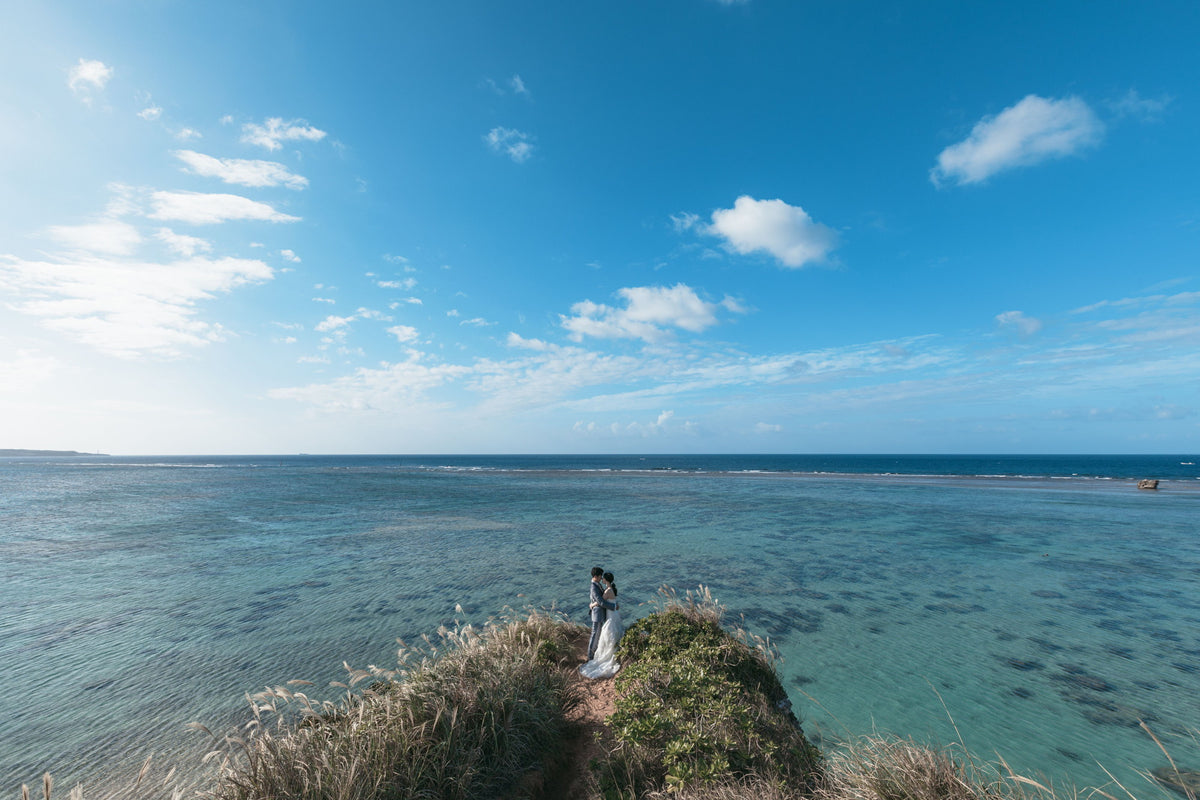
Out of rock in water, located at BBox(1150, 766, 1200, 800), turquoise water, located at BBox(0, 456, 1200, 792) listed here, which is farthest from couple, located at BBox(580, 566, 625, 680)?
rock in water, located at BBox(1150, 766, 1200, 800)

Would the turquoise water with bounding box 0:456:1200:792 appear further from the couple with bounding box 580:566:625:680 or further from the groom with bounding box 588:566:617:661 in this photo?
the groom with bounding box 588:566:617:661

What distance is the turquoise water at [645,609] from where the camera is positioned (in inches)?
353

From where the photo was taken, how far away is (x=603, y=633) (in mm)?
9789

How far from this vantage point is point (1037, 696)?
9977 mm

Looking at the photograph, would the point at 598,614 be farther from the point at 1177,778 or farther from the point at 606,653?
the point at 1177,778

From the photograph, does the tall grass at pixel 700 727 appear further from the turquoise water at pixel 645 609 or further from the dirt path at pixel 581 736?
the turquoise water at pixel 645 609

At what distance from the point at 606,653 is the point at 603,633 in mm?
371

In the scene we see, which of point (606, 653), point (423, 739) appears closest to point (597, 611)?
point (606, 653)

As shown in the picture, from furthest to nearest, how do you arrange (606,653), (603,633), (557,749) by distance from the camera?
(603,633)
(606,653)
(557,749)

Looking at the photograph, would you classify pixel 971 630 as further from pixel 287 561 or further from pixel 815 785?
pixel 287 561

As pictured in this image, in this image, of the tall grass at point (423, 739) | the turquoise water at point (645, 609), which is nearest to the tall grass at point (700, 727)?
the tall grass at point (423, 739)

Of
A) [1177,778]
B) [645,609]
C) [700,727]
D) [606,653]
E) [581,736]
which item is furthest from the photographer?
[645,609]

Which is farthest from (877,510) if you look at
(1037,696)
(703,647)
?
(703,647)

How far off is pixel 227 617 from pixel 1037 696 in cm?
2098
